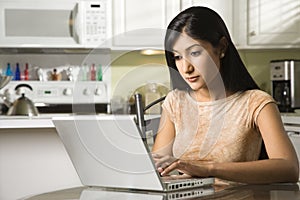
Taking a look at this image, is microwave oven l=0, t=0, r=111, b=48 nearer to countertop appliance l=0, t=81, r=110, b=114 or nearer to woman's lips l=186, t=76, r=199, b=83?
countertop appliance l=0, t=81, r=110, b=114

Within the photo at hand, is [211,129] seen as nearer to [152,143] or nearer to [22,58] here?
[152,143]

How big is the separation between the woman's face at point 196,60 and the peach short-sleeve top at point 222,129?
91mm

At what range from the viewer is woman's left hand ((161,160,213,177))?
4.50ft

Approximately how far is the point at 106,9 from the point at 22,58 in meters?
0.70

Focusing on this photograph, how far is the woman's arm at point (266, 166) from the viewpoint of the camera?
143 cm

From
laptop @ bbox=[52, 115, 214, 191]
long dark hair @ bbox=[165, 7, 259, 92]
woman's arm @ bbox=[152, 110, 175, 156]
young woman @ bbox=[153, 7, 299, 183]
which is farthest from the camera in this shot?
woman's arm @ bbox=[152, 110, 175, 156]

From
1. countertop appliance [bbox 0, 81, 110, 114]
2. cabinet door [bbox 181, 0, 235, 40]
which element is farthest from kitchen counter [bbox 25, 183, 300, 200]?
cabinet door [bbox 181, 0, 235, 40]

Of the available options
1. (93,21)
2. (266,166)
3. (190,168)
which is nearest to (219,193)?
(190,168)

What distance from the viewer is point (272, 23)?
430 centimetres

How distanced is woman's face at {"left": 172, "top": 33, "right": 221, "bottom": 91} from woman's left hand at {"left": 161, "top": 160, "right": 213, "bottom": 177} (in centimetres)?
27

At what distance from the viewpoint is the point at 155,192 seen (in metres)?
1.30

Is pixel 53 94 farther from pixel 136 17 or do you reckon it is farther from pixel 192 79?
pixel 192 79

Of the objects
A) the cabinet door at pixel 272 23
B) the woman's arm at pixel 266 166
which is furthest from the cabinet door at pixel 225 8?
the woman's arm at pixel 266 166

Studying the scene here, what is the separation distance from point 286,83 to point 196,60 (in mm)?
2712
